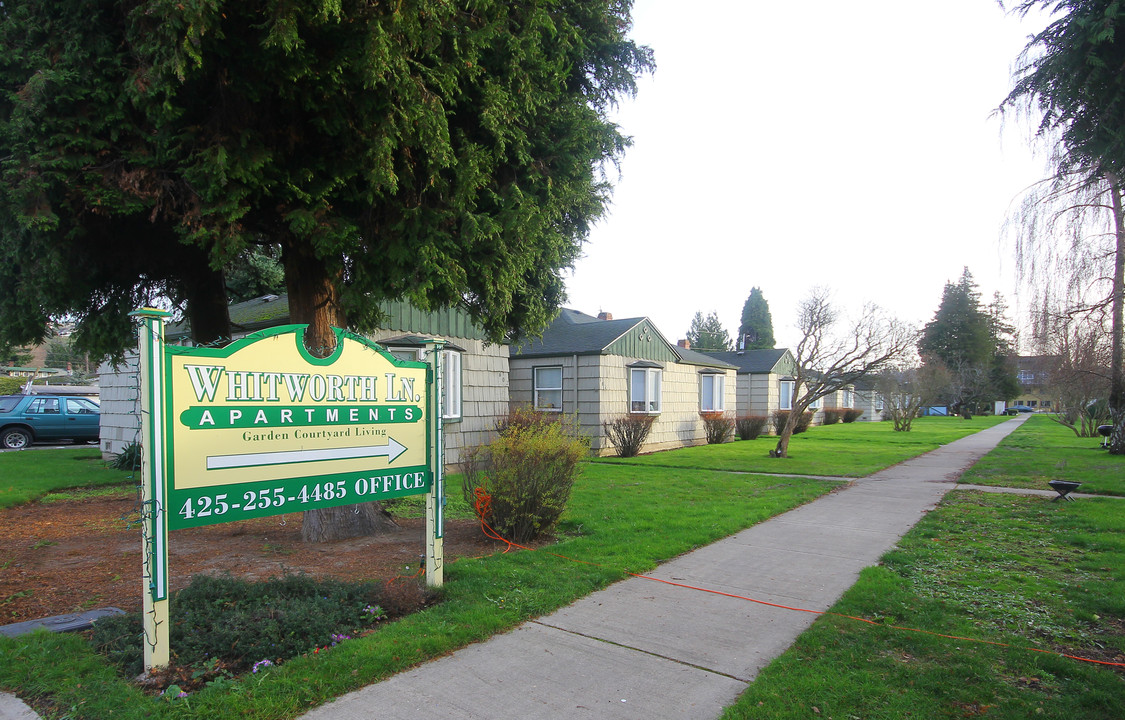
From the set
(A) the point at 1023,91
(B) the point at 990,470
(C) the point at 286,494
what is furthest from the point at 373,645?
(B) the point at 990,470

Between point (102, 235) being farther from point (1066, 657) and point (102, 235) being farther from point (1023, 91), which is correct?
point (1066, 657)

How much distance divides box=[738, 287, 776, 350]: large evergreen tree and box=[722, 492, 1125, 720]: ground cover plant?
64.2 m

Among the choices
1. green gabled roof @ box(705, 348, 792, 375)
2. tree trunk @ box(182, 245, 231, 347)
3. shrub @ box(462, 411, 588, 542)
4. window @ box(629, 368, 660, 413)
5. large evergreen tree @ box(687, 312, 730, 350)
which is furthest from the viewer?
large evergreen tree @ box(687, 312, 730, 350)

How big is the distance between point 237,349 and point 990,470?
16.3 m

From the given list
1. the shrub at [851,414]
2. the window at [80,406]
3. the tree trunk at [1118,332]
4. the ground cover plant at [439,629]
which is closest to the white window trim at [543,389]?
the ground cover plant at [439,629]

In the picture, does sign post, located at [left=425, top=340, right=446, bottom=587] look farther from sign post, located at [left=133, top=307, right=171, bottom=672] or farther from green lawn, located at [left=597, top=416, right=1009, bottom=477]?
green lawn, located at [left=597, top=416, right=1009, bottom=477]

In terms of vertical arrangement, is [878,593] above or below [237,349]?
below

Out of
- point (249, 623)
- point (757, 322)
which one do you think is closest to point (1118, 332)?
point (249, 623)

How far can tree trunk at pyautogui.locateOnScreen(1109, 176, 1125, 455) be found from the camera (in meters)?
6.18

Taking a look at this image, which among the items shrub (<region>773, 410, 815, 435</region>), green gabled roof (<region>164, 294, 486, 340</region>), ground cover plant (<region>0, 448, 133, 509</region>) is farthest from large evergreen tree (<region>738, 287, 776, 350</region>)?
ground cover plant (<region>0, 448, 133, 509</region>)

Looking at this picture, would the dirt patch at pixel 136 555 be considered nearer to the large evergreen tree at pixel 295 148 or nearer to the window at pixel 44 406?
the large evergreen tree at pixel 295 148

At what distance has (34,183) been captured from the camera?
4.89 metres

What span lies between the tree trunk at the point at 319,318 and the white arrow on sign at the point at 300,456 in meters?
2.21

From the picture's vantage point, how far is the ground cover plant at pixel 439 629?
3297 mm
